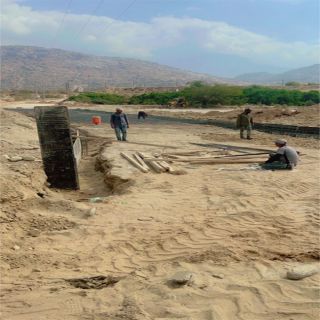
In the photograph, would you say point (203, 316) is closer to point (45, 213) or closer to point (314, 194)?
point (45, 213)

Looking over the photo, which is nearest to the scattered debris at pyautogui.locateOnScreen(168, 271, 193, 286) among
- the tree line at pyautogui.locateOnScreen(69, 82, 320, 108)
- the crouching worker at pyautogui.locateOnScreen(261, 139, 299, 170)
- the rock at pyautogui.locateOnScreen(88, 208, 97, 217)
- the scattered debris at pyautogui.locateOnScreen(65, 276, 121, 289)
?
the scattered debris at pyautogui.locateOnScreen(65, 276, 121, 289)

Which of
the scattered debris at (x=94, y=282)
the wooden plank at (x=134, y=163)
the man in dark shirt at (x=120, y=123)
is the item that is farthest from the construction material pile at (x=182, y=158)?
the scattered debris at (x=94, y=282)

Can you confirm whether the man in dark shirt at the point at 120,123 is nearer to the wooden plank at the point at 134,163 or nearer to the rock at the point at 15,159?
the wooden plank at the point at 134,163

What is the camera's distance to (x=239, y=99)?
50.6 meters

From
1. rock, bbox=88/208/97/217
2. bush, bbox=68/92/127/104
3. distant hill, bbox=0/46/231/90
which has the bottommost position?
rock, bbox=88/208/97/217

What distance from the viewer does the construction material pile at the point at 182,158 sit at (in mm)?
11945

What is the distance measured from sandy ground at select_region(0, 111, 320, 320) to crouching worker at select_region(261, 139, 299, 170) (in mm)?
442

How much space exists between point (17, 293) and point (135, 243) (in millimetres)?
1958

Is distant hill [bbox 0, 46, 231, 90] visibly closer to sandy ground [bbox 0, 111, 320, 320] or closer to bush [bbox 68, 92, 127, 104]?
bush [bbox 68, 92, 127, 104]

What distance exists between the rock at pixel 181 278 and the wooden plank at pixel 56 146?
19.5 ft

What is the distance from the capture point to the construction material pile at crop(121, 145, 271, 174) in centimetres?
1195

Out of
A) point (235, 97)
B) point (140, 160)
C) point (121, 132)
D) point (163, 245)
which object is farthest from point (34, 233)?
point (235, 97)

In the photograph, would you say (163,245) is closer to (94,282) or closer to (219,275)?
(219,275)

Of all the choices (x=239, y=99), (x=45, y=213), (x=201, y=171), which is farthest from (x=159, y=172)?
(x=239, y=99)
